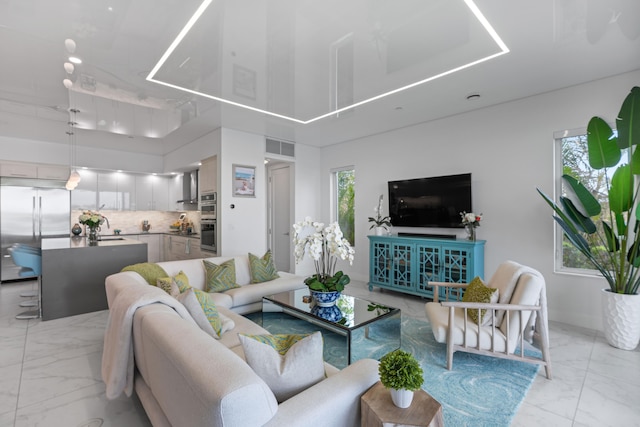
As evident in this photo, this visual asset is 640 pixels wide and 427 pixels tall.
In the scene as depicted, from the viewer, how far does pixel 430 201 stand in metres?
4.70

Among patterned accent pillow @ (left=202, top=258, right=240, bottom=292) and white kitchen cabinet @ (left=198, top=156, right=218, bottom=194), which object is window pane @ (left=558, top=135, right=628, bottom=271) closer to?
patterned accent pillow @ (left=202, top=258, right=240, bottom=292)

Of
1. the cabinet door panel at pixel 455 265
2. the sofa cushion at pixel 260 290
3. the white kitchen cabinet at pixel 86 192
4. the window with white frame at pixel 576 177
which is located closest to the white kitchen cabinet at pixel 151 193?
the white kitchen cabinet at pixel 86 192

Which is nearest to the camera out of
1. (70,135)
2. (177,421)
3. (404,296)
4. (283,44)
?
(177,421)

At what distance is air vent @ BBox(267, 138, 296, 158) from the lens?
18.8 ft

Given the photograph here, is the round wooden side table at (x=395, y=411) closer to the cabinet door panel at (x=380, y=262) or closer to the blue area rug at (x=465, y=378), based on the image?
the blue area rug at (x=465, y=378)

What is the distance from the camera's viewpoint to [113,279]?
7.82 feet

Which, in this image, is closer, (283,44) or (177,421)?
(177,421)

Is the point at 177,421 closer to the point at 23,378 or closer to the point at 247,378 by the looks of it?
the point at 247,378

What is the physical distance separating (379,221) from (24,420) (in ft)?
14.8

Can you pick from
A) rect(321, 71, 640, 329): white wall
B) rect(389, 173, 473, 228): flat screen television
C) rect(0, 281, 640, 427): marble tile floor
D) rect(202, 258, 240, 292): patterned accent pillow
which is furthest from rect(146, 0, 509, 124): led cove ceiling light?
rect(0, 281, 640, 427): marble tile floor

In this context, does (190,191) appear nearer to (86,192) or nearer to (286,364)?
(86,192)

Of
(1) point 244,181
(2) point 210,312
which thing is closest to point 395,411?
(2) point 210,312

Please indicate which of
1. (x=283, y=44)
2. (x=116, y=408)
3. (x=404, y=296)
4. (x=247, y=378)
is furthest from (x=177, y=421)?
(x=404, y=296)

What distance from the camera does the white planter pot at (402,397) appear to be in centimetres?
111
